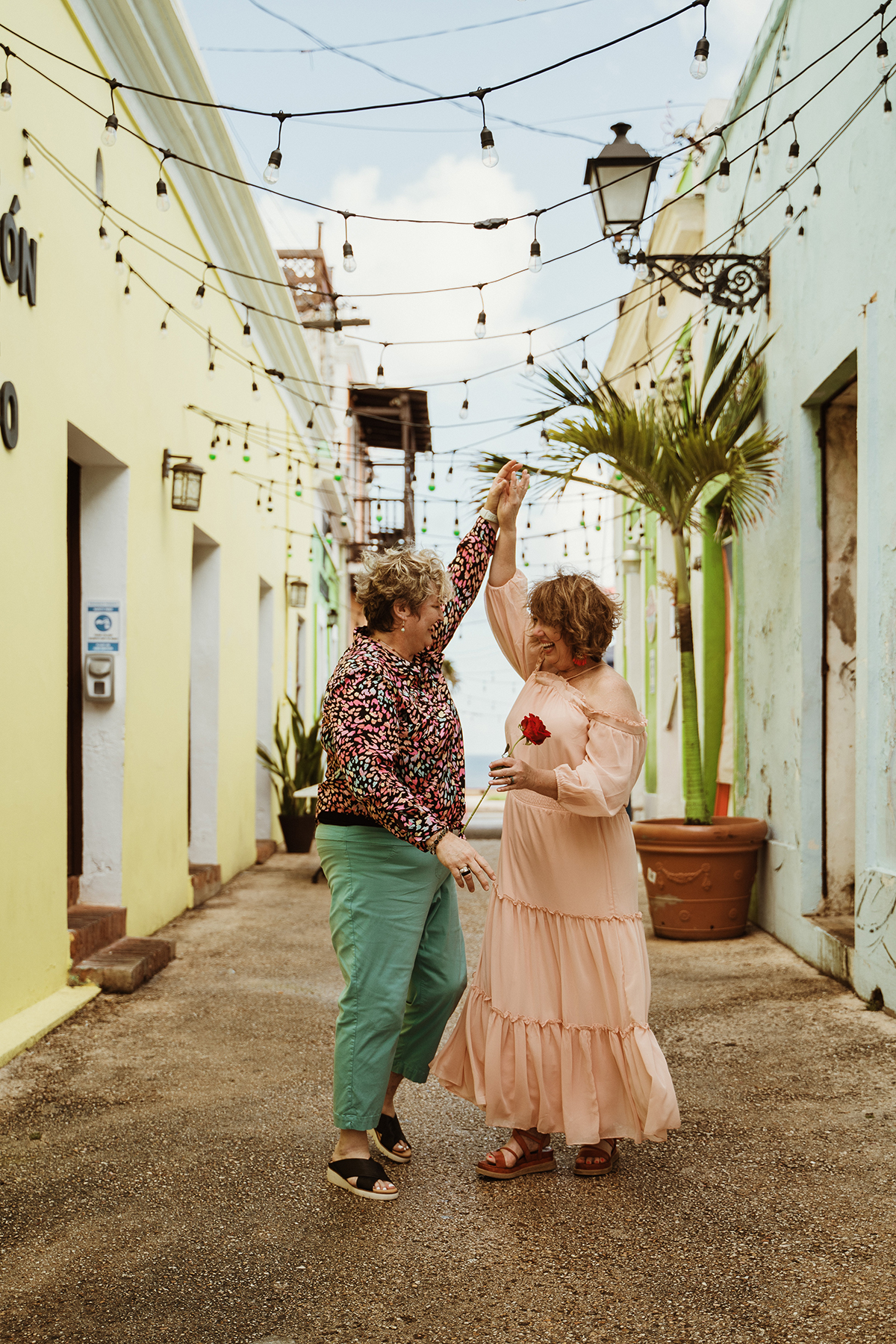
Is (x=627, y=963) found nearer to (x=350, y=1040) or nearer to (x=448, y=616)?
(x=350, y=1040)

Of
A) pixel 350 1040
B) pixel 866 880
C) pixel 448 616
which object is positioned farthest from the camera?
pixel 866 880

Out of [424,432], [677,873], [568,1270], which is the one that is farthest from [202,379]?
[424,432]

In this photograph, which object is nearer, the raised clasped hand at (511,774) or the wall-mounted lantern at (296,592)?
the raised clasped hand at (511,774)

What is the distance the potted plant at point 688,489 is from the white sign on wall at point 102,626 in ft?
6.35

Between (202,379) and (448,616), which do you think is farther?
(202,379)

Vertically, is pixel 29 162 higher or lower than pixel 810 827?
higher

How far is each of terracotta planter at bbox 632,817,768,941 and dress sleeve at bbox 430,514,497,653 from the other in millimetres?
2985

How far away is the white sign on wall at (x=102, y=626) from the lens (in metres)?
5.48

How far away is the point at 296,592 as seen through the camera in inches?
482

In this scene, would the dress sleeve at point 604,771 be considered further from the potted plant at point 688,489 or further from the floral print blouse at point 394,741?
the potted plant at point 688,489

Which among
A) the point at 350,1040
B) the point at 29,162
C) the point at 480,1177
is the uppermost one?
the point at 29,162

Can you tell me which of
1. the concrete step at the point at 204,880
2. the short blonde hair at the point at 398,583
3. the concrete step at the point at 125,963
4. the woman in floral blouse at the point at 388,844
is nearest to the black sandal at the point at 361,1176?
the woman in floral blouse at the point at 388,844

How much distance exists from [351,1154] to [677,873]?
339 cm

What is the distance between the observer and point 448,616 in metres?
3.04
